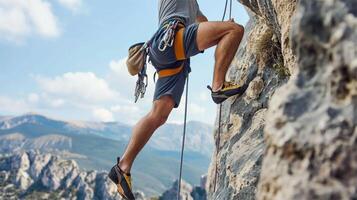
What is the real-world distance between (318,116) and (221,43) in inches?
190

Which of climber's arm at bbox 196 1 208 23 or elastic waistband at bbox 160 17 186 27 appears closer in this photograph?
elastic waistband at bbox 160 17 186 27

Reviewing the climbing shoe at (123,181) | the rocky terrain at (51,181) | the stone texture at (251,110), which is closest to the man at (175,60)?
the climbing shoe at (123,181)

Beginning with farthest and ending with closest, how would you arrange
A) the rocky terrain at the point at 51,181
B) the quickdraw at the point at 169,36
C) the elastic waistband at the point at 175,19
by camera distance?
the rocky terrain at the point at 51,181, the elastic waistband at the point at 175,19, the quickdraw at the point at 169,36

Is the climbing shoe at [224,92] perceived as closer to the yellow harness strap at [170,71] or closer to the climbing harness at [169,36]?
the yellow harness strap at [170,71]

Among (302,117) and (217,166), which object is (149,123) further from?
(302,117)

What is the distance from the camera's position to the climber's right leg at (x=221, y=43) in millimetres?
6953

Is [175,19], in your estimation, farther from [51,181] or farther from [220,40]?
[51,181]

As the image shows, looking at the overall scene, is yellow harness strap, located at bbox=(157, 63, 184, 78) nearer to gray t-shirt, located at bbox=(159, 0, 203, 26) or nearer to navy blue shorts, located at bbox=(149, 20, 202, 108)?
navy blue shorts, located at bbox=(149, 20, 202, 108)


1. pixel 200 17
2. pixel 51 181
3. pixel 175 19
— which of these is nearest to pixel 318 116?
pixel 175 19

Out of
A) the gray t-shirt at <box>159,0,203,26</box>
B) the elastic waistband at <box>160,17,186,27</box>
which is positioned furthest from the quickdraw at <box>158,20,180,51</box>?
the gray t-shirt at <box>159,0,203,26</box>

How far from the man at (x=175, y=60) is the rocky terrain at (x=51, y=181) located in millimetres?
127765

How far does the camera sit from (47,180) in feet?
522

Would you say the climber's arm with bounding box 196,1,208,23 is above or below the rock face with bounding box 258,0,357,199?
above

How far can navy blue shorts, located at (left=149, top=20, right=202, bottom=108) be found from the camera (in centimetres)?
702
